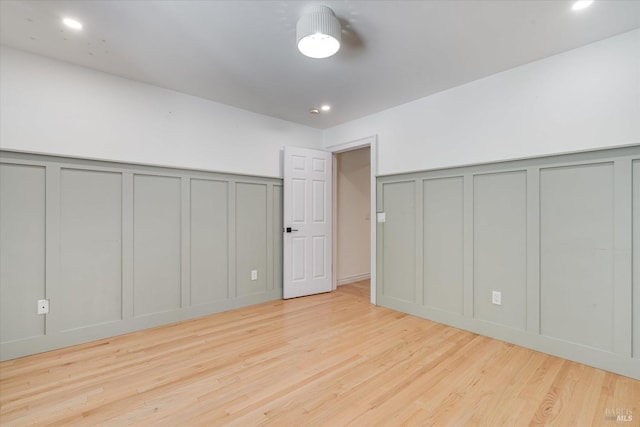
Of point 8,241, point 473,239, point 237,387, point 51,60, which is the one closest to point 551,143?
point 473,239

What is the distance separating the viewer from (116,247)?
111 inches

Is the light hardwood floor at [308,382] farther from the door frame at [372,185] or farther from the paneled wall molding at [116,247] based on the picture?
the door frame at [372,185]

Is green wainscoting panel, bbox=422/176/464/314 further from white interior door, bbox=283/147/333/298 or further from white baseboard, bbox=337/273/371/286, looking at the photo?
white baseboard, bbox=337/273/371/286

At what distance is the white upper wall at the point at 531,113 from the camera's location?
6.97 ft

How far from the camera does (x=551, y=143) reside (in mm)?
2414

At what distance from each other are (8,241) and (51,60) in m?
1.59

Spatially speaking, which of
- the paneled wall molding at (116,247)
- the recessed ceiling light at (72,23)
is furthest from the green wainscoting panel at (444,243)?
the recessed ceiling light at (72,23)

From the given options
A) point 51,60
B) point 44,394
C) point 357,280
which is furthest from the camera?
point 357,280

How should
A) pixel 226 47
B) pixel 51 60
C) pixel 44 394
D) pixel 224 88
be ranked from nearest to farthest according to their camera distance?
pixel 44 394 < pixel 226 47 < pixel 51 60 < pixel 224 88

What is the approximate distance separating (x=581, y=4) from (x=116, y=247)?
415 cm

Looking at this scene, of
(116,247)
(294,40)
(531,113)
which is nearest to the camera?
(294,40)

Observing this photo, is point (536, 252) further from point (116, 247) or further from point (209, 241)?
point (116, 247)

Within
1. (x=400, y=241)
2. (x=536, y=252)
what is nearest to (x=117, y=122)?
(x=400, y=241)

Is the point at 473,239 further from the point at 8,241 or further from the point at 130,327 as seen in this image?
the point at 8,241
